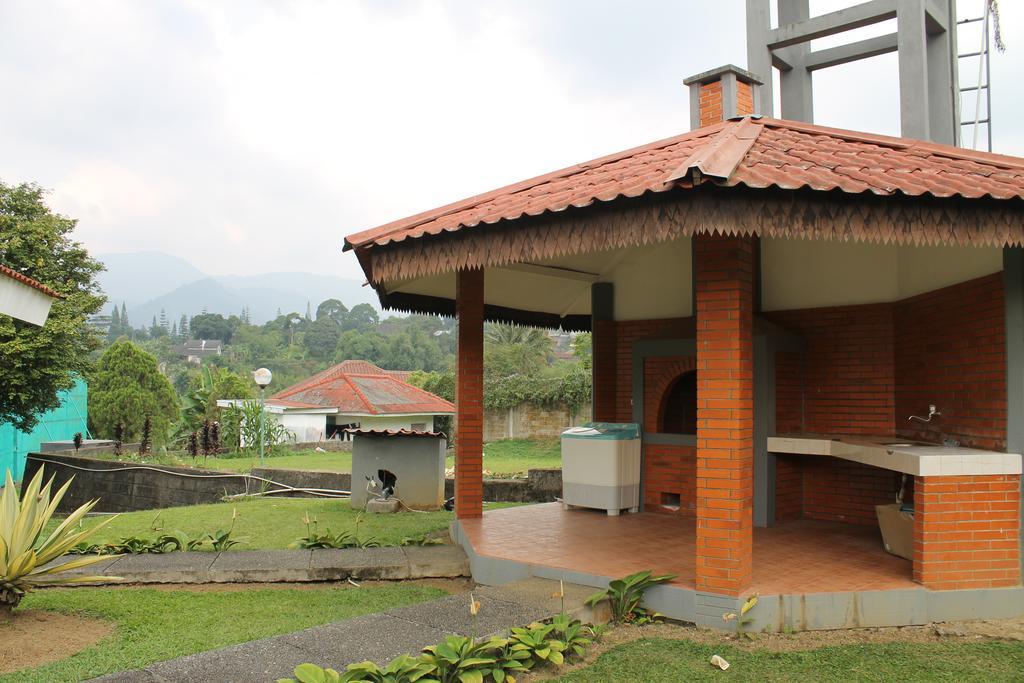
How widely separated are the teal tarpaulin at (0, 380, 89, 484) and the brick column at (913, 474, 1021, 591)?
A: 1772 cm

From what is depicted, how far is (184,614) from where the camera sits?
541cm

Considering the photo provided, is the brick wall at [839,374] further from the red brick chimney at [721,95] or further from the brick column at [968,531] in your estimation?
the red brick chimney at [721,95]

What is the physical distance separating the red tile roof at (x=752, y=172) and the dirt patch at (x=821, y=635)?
300cm

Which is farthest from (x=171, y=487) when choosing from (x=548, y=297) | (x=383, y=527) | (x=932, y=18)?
(x=932, y=18)

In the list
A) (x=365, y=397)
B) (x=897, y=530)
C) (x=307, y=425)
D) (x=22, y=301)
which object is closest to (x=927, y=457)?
(x=897, y=530)

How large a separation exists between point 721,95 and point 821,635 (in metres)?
6.03

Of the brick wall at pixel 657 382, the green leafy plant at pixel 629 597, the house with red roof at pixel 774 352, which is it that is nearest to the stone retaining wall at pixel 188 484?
the house with red roof at pixel 774 352

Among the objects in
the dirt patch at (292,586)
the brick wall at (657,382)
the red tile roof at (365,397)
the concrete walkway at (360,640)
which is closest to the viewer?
the concrete walkway at (360,640)

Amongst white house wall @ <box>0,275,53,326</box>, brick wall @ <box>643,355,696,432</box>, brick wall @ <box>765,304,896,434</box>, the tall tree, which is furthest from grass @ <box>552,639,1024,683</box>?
the tall tree

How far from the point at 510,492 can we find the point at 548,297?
547 centimetres

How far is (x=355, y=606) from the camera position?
573 cm

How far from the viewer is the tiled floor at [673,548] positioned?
5.56m

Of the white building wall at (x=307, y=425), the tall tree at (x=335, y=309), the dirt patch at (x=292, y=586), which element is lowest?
the white building wall at (x=307, y=425)

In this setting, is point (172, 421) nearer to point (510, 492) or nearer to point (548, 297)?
point (510, 492)
